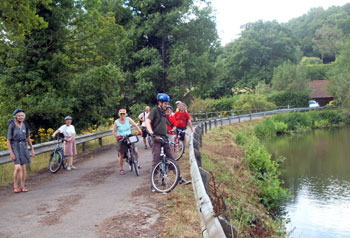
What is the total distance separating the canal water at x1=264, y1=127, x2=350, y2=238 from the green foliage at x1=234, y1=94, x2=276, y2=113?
1974 cm

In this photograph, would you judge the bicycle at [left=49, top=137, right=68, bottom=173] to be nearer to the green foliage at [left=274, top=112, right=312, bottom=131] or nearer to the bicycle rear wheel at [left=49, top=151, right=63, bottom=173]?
the bicycle rear wheel at [left=49, top=151, right=63, bottom=173]

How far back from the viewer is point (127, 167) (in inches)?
511

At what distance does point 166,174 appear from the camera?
827 cm

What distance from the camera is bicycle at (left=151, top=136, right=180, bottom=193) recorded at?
8211mm

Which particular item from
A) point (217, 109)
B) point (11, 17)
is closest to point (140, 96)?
point (217, 109)

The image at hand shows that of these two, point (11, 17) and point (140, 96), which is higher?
point (11, 17)

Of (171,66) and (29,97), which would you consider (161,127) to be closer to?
(29,97)

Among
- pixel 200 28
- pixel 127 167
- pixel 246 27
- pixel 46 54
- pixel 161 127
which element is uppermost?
pixel 246 27

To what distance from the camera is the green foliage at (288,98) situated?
2279 inches

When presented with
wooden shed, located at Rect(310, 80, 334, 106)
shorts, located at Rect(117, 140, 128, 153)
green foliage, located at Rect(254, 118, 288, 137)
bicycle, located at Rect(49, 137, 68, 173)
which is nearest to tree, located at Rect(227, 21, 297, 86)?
wooden shed, located at Rect(310, 80, 334, 106)

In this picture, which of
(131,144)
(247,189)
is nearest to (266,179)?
(247,189)

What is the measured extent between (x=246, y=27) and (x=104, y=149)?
216ft

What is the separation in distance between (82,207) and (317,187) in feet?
40.6

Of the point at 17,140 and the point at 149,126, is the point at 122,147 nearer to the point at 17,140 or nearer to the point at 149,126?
the point at 17,140
